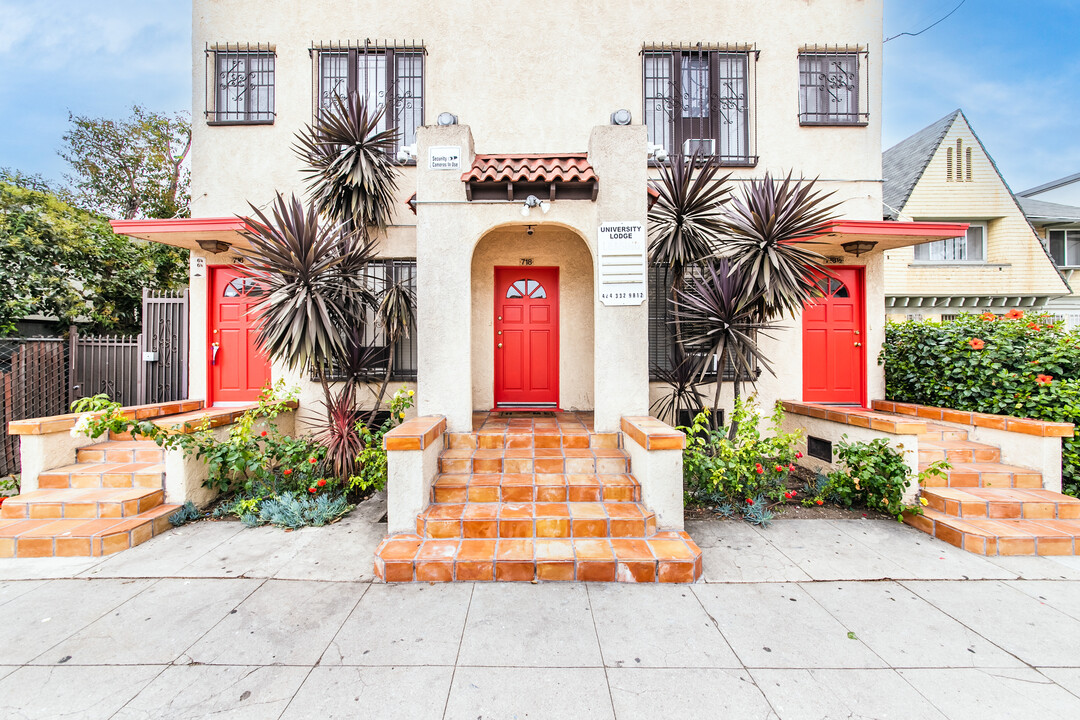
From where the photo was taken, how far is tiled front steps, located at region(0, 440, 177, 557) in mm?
3432

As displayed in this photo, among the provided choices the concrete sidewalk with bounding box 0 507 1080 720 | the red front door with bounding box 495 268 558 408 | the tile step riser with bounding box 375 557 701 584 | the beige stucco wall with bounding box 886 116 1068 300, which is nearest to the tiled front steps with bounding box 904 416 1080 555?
the concrete sidewalk with bounding box 0 507 1080 720

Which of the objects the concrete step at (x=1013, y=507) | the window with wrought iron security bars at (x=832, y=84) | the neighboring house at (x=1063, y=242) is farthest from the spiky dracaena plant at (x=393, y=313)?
the neighboring house at (x=1063, y=242)

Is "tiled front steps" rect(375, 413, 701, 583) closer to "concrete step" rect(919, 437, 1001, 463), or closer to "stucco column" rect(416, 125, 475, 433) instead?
"stucco column" rect(416, 125, 475, 433)

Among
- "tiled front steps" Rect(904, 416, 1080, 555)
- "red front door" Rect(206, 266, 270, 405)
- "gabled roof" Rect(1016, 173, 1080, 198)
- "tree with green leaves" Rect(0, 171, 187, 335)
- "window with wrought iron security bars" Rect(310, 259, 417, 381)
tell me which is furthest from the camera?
"gabled roof" Rect(1016, 173, 1080, 198)

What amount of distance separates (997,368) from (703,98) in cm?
507

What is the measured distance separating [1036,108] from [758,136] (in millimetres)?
31022

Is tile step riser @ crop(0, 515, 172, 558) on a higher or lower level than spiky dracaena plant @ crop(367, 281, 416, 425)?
lower

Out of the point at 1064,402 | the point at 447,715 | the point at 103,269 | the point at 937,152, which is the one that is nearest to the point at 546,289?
the point at 447,715

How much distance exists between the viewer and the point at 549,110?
19.9ft

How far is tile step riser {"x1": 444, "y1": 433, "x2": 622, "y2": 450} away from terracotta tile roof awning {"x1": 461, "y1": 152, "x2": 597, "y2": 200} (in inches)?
98.1

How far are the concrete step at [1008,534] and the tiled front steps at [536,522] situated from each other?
241 cm

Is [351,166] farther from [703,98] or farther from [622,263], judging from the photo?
[703,98]

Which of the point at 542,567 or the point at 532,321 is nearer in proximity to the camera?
the point at 542,567

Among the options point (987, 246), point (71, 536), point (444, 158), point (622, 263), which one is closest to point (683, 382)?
point (622, 263)
